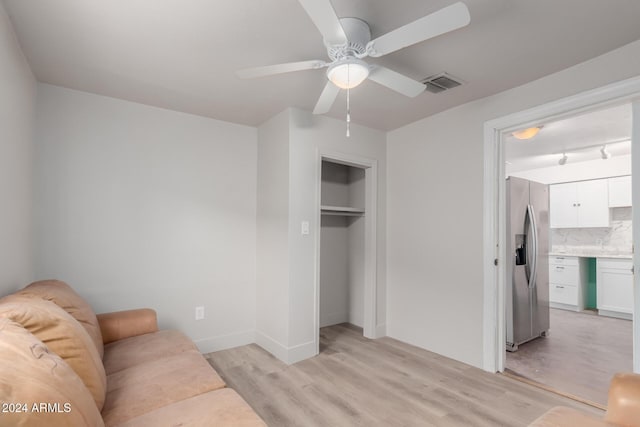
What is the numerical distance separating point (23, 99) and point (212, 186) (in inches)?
60.8

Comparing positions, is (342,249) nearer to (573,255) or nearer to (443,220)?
(443,220)

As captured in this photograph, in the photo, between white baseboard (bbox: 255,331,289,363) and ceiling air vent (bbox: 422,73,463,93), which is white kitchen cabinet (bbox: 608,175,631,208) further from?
white baseboard (bbox: 255,331,289,363)

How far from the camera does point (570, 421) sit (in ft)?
4.45

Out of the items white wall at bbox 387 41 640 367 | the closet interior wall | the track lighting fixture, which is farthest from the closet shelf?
the track lighting fixture

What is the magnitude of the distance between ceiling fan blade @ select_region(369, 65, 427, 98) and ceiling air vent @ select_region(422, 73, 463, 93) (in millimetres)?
519

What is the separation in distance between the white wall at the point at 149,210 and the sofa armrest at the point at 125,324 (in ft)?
1.57

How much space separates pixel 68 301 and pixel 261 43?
195 centimetres

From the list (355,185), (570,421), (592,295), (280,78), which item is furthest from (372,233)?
(592,295)

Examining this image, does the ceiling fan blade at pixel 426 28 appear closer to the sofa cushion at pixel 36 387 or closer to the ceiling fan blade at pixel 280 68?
the ceiling fan blade at pixel 280 68

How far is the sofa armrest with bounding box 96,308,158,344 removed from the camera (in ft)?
7.57

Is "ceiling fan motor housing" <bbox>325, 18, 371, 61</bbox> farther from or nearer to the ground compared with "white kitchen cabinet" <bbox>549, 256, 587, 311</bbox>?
farther from the ground

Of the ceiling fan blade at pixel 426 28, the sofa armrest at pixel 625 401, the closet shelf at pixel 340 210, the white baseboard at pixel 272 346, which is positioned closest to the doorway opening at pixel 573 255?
the sofa armrest at pixel 625 401

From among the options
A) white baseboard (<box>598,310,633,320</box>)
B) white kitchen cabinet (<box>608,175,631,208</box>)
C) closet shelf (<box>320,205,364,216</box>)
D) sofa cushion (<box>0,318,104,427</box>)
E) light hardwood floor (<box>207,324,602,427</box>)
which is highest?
white kitchen cabinet (<box>608,175,631,208</box>)

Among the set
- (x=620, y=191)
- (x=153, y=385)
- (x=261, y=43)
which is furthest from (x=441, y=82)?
(x=620, y=191)
